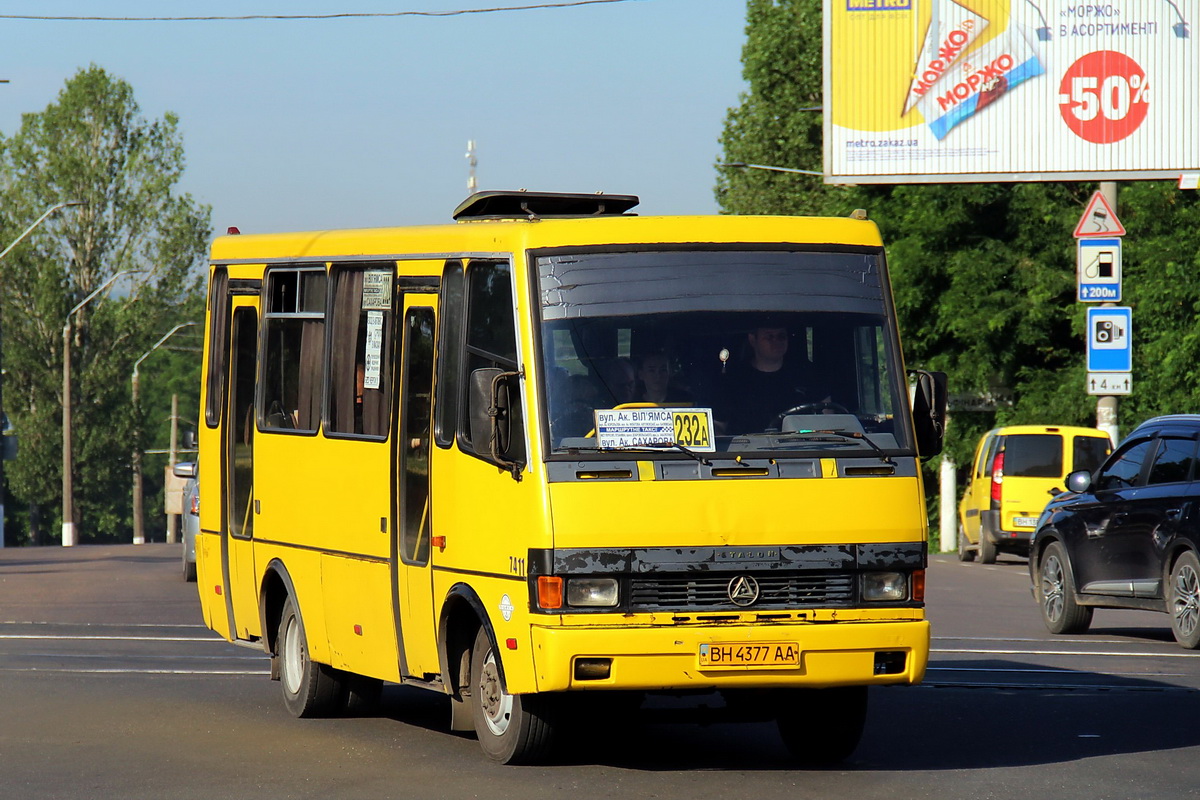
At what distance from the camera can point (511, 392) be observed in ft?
32.3

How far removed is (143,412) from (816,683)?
3360 inches

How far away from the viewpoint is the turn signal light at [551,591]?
366 inches

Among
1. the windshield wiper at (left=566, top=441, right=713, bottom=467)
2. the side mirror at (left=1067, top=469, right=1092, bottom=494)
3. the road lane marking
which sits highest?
the windshield wiper at (left=566, top=441, right=713, bottom=467)

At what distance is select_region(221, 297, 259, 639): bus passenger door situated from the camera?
13.2m

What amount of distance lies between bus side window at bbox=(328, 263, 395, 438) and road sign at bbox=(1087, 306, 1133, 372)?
55.3ft

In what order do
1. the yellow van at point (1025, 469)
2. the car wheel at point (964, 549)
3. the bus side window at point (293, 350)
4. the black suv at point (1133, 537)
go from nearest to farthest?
the bus side window at point (293, 350) < the black suv at point (1133, 537) < the yellow van at point (1025, 469) < the car wheel at point (964, 549)

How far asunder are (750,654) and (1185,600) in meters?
7.90

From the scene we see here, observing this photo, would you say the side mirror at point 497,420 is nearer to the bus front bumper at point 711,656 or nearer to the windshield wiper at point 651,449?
the windshield wiper at point 651,449

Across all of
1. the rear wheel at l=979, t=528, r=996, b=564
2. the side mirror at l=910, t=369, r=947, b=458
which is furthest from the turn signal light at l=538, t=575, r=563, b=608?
the rear wheel at l=979, t=528, r=996, b=564

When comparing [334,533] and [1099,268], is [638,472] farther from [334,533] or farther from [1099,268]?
[1099,268]

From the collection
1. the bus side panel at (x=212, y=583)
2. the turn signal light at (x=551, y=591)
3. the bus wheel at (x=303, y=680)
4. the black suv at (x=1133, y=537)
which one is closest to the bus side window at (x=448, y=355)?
the turn signal light at (x=551, y=591)

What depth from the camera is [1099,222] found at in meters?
27.4

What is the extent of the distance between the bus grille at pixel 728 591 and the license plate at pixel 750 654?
18 cm

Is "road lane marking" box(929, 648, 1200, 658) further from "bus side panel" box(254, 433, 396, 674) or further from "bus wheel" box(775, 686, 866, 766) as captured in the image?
"bus wheel" box(775, 686, 866, 766)
